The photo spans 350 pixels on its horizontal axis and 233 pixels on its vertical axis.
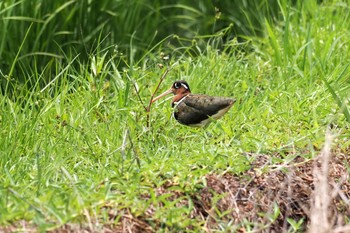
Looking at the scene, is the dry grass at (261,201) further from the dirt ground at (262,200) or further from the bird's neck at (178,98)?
the bird's neck at (178,98)

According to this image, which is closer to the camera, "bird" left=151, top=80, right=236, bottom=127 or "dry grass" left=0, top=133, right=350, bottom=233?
"dry grass" left=0, top=133, right=350, bottom=233

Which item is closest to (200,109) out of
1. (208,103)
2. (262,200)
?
(208,103)

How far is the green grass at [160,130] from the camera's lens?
463 centimetres

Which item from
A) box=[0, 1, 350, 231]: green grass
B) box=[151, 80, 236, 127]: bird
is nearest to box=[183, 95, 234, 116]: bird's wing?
box=[151, 80, 236, 127]: bird

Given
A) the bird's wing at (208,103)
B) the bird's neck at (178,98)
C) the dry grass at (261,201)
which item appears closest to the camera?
the dry grass at (261,201)

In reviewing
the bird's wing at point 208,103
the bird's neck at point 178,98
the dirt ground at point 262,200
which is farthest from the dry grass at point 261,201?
the bird's neck at point 178,98

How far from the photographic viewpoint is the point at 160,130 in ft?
19.2

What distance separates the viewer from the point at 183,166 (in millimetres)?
5008

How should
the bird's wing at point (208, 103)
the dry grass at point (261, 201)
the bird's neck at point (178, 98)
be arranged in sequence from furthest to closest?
the bird's neck at point (178, 98)
the bird's wing at point (208, 103)
the dry grass at point (261, 201)

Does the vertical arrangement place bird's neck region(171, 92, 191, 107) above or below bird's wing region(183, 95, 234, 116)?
below

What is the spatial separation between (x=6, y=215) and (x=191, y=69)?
2.99 m

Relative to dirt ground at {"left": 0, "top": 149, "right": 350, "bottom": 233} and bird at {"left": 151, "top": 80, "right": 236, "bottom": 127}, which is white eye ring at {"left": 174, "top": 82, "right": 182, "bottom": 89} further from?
dirt ground at {"left": 0, "top": 149, "right": 350, "bottom": 233}

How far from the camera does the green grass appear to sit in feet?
15.2

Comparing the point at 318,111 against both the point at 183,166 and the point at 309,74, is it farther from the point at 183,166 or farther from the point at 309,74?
the point at 183,166
